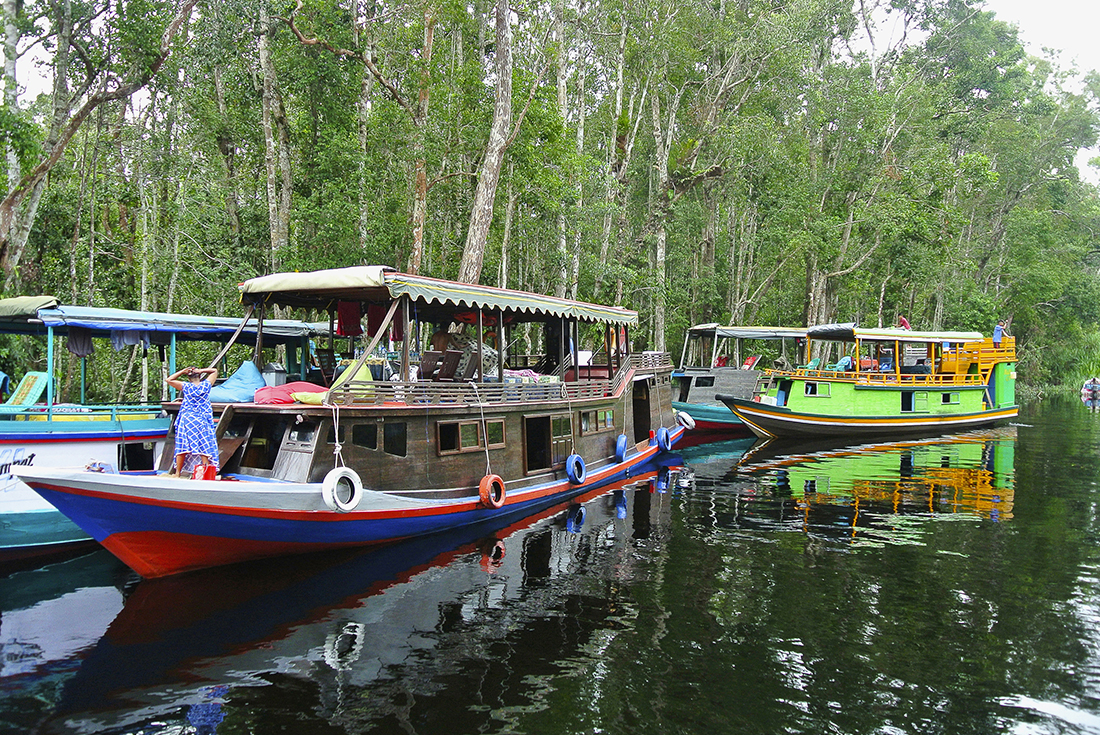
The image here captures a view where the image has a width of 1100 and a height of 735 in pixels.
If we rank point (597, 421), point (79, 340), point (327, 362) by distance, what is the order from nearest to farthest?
1. point (79, 340)
2. point (327, 362)
3. point (597, 421)

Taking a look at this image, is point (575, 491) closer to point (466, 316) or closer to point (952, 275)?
point (466, 316)

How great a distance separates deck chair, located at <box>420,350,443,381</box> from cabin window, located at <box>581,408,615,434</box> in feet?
10.6

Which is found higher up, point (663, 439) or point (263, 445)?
point (263, 445)

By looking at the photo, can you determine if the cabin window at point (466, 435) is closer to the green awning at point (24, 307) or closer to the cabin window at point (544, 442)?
the cabin window at point (544, 442)

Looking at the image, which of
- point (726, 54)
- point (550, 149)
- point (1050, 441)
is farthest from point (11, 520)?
point (726, 54)

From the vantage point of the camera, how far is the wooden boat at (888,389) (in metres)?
20.5

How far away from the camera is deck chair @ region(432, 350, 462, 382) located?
432 inches

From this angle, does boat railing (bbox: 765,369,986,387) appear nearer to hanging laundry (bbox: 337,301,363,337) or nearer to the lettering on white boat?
hanging laundry (bbox: 337,301,363,337)

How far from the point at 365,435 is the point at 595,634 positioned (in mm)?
3847

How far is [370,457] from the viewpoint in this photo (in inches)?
346

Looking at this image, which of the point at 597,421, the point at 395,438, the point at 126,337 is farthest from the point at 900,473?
the point at 126,337

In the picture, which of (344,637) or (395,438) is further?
(395,438)

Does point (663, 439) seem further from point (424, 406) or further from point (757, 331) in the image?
point (424, 406)

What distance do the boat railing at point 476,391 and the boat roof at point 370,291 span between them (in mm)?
1185
